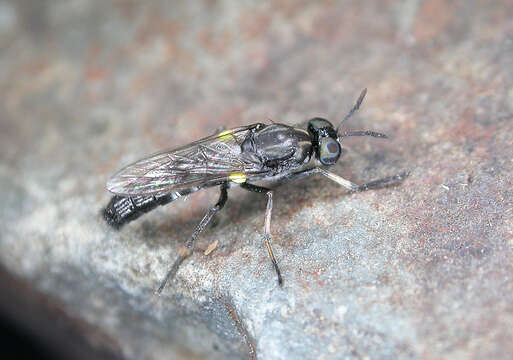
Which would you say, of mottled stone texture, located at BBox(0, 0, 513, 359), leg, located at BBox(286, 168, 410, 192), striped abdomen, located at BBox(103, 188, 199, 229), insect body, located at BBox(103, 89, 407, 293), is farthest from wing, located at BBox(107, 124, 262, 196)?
leg, located at BBox(286, 168, 410, 192)

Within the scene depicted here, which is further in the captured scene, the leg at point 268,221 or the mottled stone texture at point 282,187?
the leg at point 268,221

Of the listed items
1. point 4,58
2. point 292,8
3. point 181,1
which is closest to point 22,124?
point 4,58

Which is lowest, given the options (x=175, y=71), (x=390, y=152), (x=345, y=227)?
(x=345, y=227)

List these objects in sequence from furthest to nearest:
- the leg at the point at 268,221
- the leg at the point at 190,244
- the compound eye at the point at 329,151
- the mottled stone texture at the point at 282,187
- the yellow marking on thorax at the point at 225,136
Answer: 1. the yellow marking on thorax at the point at 225,136
2. the compound eye at the point at 329,151
3. the leg at the point at 190,244
4. the leg at the point at 268,221
5. the mottled stone texture at the point at 282,187

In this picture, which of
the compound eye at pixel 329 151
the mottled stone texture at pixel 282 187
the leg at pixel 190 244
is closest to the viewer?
the mottled stone texture at pixel 282 187

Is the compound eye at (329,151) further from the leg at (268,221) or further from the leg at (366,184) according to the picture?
the leg at (268,221)

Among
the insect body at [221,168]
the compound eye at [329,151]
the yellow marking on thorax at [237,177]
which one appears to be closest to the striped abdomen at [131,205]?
the insect body at [221,168]

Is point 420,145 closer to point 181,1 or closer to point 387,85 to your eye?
point 387,85
